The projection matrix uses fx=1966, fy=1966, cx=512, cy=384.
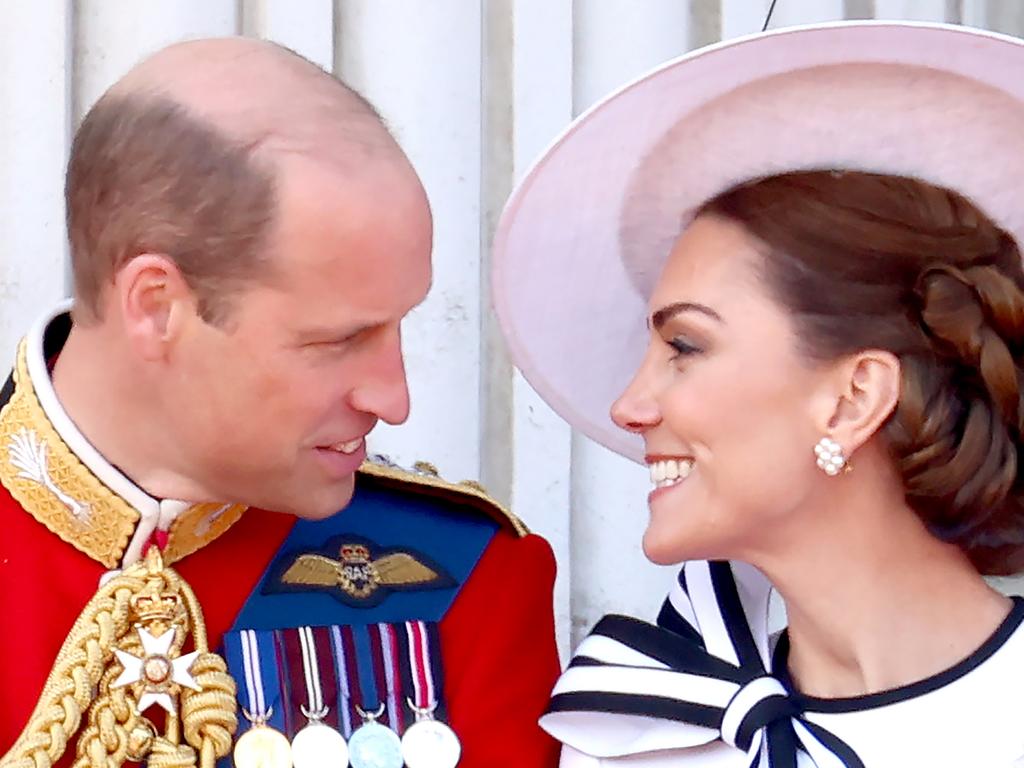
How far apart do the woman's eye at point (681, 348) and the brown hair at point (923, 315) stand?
81 millimetres

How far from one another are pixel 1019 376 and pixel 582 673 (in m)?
0.42

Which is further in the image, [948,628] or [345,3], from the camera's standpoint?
[345,3]

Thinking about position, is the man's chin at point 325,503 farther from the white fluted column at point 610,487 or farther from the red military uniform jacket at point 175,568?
the white fluted column at point 610,487

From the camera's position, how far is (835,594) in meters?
1.54

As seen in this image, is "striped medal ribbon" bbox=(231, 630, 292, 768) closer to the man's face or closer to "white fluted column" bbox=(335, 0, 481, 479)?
the man's face

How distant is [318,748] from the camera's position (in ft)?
5.05

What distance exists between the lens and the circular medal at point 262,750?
4.97ft

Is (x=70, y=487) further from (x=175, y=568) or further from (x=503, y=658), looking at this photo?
(x=503, y=658)

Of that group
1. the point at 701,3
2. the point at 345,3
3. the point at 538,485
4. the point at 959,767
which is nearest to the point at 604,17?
the point at 701,3

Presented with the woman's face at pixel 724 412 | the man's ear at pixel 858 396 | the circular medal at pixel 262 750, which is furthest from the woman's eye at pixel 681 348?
the circular medal at pixel 262 750

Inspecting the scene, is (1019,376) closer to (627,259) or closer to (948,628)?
(948,628)

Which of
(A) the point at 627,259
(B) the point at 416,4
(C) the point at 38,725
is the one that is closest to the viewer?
(C) the point at 38,725

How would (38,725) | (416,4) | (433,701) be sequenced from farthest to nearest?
(416,4), (433,701), (38,725)

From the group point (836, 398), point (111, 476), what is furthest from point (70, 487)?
point (836, 398)
